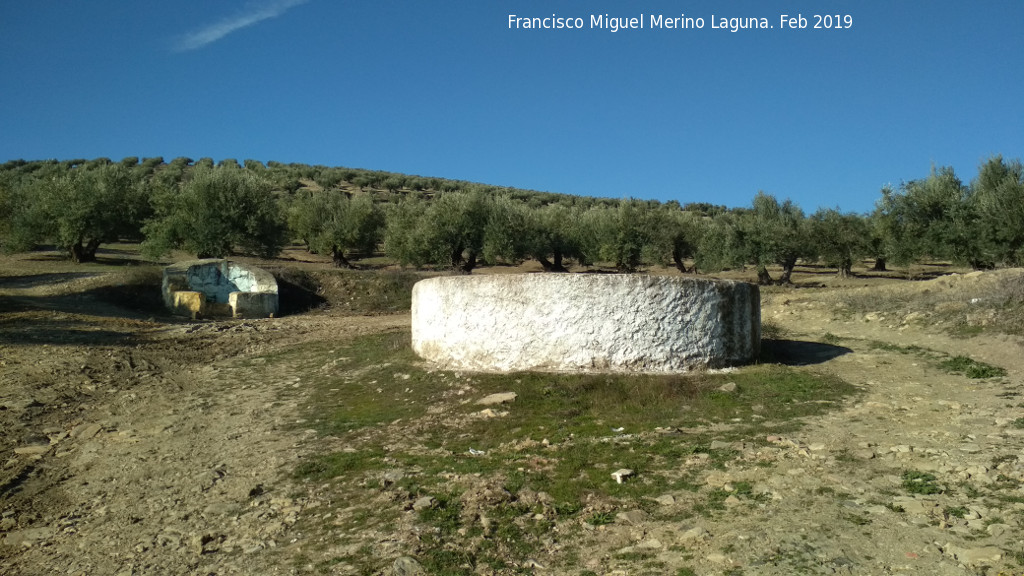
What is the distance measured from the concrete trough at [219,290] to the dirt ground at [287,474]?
5.54 m

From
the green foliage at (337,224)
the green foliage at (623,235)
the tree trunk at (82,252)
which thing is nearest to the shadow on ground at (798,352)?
the green foliage at (623,235)

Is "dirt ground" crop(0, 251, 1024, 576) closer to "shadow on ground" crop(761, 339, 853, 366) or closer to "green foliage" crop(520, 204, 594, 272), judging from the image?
"shadow on ground" crop(761, 339, 853, 366)

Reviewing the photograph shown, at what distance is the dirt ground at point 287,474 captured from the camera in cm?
398

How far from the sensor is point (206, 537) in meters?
4.88

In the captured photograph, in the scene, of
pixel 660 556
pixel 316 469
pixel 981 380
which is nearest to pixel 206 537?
pixel 316 469

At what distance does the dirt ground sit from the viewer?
3.98m

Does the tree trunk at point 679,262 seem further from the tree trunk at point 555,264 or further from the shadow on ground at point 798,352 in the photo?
the shadow on ground at point 798,352

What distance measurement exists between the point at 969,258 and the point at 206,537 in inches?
1055

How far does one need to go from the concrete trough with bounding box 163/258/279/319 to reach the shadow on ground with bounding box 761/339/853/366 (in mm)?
13298

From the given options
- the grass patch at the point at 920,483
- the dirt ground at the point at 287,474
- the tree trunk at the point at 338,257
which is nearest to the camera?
the dirt ground at the point at 287,474

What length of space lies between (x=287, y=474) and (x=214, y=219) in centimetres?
2067

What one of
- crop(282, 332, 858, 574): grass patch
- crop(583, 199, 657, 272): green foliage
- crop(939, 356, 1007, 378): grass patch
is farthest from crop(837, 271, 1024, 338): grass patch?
crop(583, 199, 657, 272): green foliage

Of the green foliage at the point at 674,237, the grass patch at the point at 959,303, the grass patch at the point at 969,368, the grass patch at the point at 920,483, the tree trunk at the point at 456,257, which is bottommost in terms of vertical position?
the grass patch at the point at 920,483

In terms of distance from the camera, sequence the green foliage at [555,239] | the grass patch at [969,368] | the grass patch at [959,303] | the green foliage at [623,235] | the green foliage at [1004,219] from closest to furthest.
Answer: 1. the grass patch at [969,368]
2. the grass patch at [959,303]
3. the green foliage at [1004,219]
4. the green foliage at [555,239]
5. the green foliage at [623,235]
